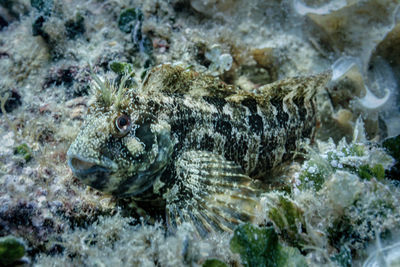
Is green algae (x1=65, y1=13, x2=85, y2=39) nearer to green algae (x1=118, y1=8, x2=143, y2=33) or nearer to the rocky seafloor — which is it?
the rocky seafloor

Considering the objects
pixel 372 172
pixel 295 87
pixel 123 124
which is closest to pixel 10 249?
pixel 123 124

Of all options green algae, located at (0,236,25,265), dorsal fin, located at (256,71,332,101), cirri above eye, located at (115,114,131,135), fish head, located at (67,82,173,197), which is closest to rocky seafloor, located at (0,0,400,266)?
green algae, located at (0,236,25,265)

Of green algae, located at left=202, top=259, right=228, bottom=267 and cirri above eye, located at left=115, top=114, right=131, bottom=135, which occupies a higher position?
cirri above eye, located at left=115, top=114, right=131, bottom=135

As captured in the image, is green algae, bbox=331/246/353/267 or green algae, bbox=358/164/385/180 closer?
green algae, bbox=331/246/353/267

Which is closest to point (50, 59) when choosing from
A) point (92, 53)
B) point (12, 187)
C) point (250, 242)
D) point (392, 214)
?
point (92, 53)

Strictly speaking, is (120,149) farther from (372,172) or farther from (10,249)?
(372,172)

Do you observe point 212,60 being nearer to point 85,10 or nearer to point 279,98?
point 279,98
